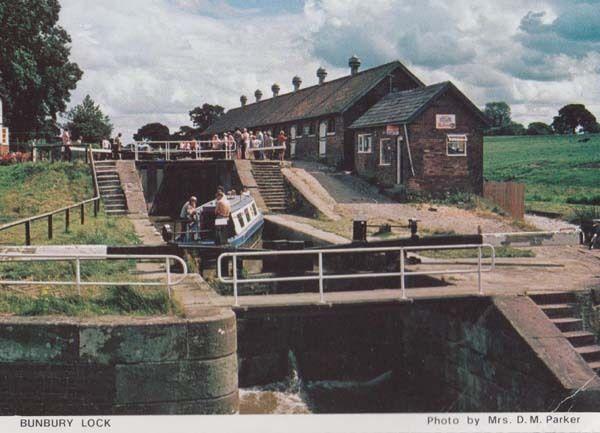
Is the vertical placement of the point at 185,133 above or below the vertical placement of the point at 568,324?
above

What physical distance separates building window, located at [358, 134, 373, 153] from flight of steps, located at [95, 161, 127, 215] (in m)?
10.9

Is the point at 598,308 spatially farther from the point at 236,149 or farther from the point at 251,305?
the point at 236,149

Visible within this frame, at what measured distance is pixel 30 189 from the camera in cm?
2584

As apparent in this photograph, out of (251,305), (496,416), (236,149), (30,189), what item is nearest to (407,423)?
(496,416)

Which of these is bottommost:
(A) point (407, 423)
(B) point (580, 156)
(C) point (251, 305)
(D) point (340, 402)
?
(D) point (340, 402)

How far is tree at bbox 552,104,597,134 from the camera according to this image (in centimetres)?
1352

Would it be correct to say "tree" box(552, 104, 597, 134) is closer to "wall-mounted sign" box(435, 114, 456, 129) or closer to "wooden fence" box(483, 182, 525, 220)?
"wooden fence" box(483, 182, 525, 220)

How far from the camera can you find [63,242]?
16859mm

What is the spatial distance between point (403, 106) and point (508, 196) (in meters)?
5.89

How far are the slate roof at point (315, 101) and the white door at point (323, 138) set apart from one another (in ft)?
1.94

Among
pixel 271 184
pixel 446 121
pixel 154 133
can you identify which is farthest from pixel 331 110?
pixel 154 133

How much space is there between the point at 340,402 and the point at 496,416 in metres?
5.12

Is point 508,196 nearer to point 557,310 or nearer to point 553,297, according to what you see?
point 553,297

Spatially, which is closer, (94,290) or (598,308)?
(94,290)
